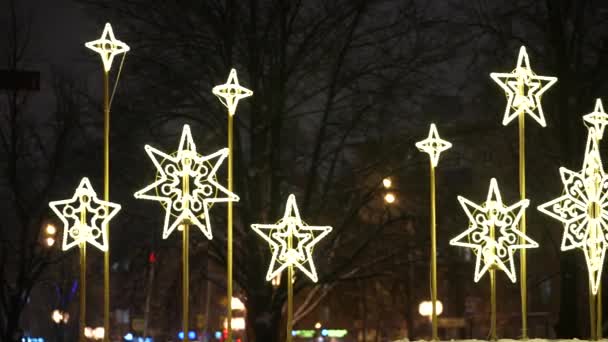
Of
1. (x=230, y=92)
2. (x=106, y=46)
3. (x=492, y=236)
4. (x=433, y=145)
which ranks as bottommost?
(x=492, y=236)

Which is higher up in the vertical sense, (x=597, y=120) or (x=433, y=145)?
(x=597, y=120)

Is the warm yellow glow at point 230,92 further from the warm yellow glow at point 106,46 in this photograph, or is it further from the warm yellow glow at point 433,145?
the warm yellow glow at point 433,145

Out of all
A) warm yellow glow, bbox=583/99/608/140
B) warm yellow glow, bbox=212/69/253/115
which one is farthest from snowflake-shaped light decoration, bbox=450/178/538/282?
warm yellow glow, bbox=212/69/253/115

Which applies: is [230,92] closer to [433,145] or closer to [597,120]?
[433,145]

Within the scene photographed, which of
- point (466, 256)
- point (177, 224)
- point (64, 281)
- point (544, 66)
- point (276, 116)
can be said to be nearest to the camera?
point (177, 224)

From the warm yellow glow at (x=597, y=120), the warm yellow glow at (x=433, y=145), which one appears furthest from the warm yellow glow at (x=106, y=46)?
the warm yellow glow at (x=597, y=120)

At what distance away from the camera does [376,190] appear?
2878cm

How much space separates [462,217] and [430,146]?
396 inches

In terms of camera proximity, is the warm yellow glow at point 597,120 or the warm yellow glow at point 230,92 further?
the warm yellow glow at point 597,120

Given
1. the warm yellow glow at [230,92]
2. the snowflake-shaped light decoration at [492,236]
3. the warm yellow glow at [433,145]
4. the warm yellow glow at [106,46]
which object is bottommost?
the snowflake-shaped light decoration at [492,236]

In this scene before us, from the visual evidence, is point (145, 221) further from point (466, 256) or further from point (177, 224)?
point (466, 256)

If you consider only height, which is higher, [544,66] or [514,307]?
[544,66]

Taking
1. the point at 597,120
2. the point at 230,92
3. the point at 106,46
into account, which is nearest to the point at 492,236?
the point at 597,120

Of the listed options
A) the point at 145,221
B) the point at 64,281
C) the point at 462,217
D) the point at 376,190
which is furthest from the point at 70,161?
the point at 64,281
